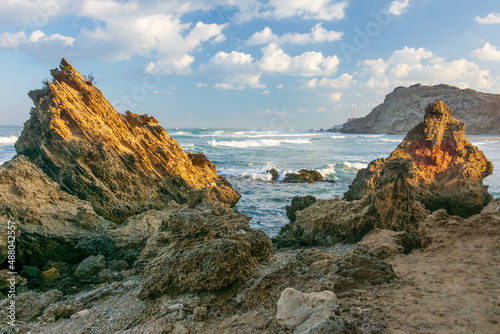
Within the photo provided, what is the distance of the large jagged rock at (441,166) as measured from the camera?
10094mm

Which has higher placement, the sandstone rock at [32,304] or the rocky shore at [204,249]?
the rocky shore at [204,249]

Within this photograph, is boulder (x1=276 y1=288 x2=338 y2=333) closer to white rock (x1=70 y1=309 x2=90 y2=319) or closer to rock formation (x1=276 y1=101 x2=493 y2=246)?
white rock (x1=70 y1=309 x2=90 y2=319)

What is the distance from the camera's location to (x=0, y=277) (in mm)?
4648

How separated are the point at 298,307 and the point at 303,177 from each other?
1672 centimetres

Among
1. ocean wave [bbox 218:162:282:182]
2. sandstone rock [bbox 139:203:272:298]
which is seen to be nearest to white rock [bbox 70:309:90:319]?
sandstone rock [bbox 139:203:272:298]

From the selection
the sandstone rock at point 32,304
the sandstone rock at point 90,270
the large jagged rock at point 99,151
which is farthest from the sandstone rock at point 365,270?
the large jagged rock at point 99,151

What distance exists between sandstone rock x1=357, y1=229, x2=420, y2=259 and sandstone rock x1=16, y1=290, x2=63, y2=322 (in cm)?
454

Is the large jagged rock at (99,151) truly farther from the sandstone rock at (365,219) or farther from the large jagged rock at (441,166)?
the large jagged rock at (441,166)

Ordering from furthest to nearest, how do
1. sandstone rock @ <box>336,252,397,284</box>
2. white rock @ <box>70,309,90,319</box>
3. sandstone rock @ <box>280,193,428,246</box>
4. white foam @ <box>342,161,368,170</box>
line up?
white foam @ <box>342,161,368,170</box> < sandstone rock @ <box>280,193,428,246</box> < white rock @ <box>70,309,90,319</box> < sandstone rock @ <box>336,252,397,284</box>

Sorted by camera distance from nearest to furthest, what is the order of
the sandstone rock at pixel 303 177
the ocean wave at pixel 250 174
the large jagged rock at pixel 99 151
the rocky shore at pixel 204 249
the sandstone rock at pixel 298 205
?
the rocky shore at pixel 204 249
the large jagged rock at pixel 99 151
the sandstone rock at pixel 298 205
the sandstone rock at pixel 303 177
the ocean wave at pixel 250 174

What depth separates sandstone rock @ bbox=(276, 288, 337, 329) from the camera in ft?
7.88

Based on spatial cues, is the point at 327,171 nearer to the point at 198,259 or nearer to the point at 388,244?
the point at 388,244

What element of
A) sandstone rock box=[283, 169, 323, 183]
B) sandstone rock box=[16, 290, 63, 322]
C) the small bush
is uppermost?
the small bush

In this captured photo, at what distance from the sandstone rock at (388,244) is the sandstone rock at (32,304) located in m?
4.54
